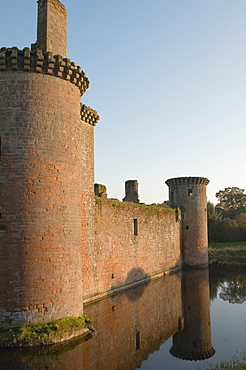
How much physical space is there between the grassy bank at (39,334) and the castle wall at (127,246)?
13.2 ft

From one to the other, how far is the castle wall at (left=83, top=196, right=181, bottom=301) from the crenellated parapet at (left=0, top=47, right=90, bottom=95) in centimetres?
593

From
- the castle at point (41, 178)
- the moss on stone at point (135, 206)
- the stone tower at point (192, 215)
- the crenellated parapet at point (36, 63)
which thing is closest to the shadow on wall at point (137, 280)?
the moss on stone at point (135, 206)

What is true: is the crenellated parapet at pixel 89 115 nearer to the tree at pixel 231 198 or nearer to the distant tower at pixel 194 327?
the distant tower at pixel 194 327

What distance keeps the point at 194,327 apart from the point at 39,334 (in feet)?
16.2

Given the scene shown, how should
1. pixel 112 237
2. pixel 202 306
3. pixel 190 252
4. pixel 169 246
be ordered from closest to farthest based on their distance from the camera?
pixel 202 306, pixel 112 237, pixel 169 246, pixel 190 252

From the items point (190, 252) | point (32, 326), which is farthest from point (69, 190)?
point (190, 252)

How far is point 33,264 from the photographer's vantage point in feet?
26.6

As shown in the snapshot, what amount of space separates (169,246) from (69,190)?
14.2 m

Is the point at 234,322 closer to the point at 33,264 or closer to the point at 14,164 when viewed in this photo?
the point at 33,264

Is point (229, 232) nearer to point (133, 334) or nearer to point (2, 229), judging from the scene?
point (133, 334)

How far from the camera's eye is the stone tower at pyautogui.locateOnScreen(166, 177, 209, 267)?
24.6 m

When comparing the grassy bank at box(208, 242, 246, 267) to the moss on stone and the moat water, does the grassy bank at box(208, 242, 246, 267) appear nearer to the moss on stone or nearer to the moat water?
the moss on stone

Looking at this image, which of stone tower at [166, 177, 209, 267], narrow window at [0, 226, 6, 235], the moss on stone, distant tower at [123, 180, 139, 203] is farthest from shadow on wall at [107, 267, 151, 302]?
stone tower at [166, 177, 209, 267]

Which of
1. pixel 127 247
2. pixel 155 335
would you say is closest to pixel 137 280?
pixel 127 247
